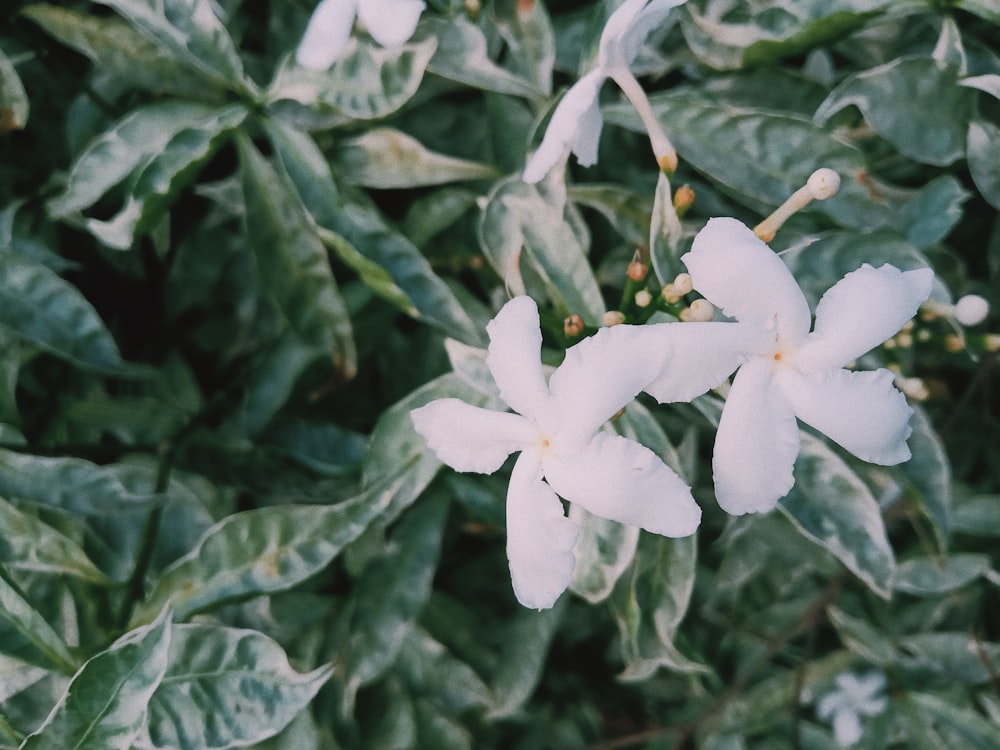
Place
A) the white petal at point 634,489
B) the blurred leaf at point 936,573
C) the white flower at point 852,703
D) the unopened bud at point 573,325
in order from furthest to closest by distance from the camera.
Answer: the white flower at point 852,703 → the blurred leaf at point 936,573 → the unopened bud at point 573,325 → the white petal at point 634,489

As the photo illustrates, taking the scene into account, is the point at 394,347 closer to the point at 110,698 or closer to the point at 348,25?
the point at 348,25

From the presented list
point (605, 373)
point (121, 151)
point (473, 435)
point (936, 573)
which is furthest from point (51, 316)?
point (936, 573)

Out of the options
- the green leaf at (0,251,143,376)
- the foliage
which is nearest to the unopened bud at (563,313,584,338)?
the foliage

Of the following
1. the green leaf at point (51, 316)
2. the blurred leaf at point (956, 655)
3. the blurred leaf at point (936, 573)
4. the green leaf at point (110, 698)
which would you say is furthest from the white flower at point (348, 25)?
the blurred leaf at point (956, 655)

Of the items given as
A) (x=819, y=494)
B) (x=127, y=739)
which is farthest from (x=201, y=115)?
(x=819, y=494)

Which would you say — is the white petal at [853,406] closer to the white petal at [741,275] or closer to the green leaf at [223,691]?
the white petal at [741,275]

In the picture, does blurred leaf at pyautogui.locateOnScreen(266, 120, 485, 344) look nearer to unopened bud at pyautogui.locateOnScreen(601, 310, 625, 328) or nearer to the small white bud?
unopened bud at pyautogui.locateOnScreen(601, 310, 625, 328)
